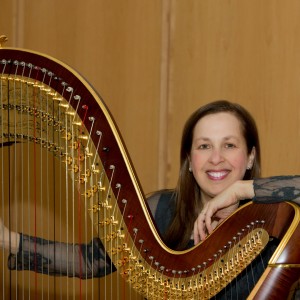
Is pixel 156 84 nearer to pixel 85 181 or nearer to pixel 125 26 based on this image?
pixel 125 26

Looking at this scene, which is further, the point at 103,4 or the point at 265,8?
the point at 103,4

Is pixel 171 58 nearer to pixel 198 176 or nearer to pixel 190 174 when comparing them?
pixel 190 174

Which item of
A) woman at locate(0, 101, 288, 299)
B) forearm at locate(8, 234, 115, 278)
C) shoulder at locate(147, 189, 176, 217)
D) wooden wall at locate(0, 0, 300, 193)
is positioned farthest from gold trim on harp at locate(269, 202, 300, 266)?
wooden wall at locate(0, 0, 300, 193)

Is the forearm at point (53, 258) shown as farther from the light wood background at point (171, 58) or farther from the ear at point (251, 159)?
the light wood background at point (171, 58)

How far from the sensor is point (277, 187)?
4.20 feet

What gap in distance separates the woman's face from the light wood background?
0.59 m

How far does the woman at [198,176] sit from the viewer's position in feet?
5.39

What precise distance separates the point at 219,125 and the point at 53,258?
52cm

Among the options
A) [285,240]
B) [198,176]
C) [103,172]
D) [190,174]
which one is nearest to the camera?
[285,240]

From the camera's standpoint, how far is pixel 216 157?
1.73 metres

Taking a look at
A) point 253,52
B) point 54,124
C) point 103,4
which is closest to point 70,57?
point 103,4

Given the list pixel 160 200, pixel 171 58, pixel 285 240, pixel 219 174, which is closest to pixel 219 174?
pixel 219 174

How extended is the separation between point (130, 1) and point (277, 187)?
5.39 ft

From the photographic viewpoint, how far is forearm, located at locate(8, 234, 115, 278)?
1.61 m
